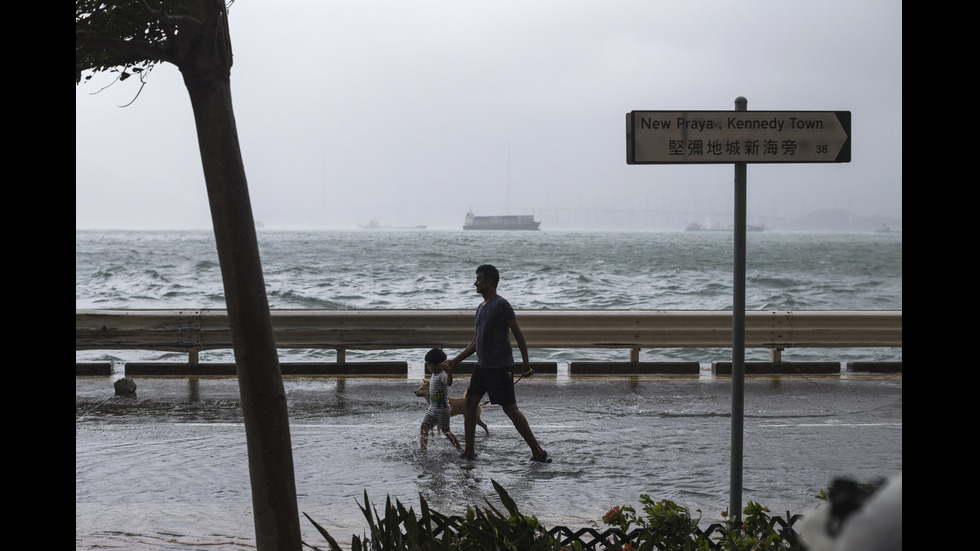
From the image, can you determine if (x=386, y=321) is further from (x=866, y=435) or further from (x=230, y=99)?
(x=230, y=99)

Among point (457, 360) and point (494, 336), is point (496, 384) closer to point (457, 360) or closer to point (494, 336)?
point (494, 336)

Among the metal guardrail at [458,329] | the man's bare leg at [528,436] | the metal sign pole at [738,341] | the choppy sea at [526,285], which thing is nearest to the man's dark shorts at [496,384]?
the man's bare leg at [528,436]

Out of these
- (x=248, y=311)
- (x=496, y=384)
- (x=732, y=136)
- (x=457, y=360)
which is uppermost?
(x=732, y=136)

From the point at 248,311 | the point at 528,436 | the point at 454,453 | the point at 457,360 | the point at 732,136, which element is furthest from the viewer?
the point at 457,360

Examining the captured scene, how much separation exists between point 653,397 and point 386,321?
13.1ft

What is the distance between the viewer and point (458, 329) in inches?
516

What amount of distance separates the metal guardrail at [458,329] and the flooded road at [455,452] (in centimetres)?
81

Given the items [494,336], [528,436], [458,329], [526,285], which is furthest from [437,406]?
[526,285]

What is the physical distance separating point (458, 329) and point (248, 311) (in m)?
9.28

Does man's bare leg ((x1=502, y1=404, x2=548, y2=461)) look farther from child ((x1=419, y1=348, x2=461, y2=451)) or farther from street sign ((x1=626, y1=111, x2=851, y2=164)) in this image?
street sign ((x1=626, y1=111, x2=851, y2=164))

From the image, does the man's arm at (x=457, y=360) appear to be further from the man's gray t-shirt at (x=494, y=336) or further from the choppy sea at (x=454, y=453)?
the choppy sea at (x=454, y=453)
